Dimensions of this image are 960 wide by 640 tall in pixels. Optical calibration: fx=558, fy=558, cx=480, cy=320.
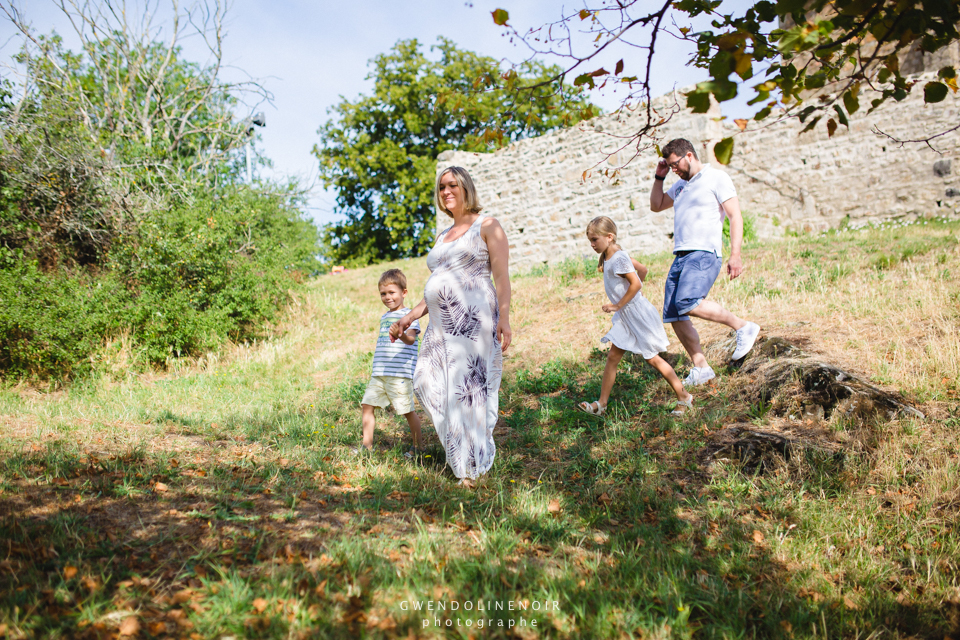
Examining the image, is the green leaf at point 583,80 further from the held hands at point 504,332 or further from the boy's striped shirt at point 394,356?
the boy's striped shirt at point 394,356

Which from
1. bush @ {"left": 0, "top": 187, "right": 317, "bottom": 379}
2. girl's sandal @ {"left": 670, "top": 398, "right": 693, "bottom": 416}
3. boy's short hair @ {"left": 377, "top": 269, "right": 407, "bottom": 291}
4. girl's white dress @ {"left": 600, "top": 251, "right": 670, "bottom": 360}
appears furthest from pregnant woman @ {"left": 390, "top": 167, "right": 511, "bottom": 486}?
bush @ {"left": 0, "top": 187, "right": 317, "bottom": 379}

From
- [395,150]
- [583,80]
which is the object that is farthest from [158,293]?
[395,150]

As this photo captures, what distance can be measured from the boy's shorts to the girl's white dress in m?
1.71

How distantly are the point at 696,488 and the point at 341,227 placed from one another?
95.2ft

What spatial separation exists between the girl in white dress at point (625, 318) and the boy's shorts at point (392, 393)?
5.34 ft

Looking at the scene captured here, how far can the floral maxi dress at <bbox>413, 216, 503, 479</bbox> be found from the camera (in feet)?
11.6

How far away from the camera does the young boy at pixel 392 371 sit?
4.28 meters

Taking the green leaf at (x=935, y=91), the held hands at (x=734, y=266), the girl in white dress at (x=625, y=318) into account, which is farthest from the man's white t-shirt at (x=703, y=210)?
the green leaf at (x=935, y=91)

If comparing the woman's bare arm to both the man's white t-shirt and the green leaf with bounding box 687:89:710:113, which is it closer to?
the green leaf with bounding box 687:89:710:113

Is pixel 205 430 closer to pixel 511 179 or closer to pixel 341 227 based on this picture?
pixel 511 179

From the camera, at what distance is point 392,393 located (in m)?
4.30

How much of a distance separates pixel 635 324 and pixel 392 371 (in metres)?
2.08

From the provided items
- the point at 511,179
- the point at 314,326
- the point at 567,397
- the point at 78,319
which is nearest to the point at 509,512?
the point at 567,397

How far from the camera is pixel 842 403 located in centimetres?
398
